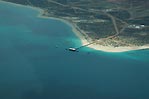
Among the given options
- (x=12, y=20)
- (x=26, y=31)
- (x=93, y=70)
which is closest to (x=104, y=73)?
(x=93, y=70)

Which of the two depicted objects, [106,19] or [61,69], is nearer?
[61,69]

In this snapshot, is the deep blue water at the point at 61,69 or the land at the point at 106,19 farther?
the land at the point at 106,19

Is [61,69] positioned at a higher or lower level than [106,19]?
lower

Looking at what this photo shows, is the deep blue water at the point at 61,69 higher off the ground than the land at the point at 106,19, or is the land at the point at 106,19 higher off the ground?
the land at the point at 106,19
